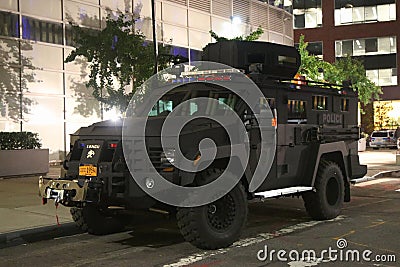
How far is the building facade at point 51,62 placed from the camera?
20.8 meters

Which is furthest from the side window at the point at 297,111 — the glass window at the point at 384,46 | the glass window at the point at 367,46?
the glass window at the point at 384,46

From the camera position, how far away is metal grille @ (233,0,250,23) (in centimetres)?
3019

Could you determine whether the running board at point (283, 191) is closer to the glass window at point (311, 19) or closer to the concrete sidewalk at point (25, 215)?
the concrete sidewalk at point (25, 215)

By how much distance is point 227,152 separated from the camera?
7.98 meters

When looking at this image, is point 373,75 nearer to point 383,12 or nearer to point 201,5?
point 383,12

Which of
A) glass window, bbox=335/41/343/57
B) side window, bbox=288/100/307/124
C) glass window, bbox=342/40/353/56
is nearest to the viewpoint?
side window, bbox=288/100/307/124

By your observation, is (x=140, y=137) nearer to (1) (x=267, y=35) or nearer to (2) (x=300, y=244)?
(2) (x=300, y=244)

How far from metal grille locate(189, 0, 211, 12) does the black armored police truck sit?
1774 centimetres

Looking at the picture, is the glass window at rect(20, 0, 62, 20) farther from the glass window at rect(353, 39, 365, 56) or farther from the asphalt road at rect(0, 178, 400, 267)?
the glass window at rect(353, 39, 365, 56)

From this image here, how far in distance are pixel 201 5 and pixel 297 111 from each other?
19.6m

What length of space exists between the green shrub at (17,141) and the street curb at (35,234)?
9.84 metres

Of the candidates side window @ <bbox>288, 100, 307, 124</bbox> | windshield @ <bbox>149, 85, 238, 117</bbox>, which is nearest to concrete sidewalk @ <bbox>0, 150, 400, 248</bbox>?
windshield @ <bbox>149, 85, 238, 117</bbox>

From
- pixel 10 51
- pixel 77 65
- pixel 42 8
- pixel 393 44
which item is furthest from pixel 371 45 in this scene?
pixel 10 51

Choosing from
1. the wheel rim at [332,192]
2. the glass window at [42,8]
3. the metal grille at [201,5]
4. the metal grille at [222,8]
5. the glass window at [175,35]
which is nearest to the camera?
the wheel rim at [332,192]
